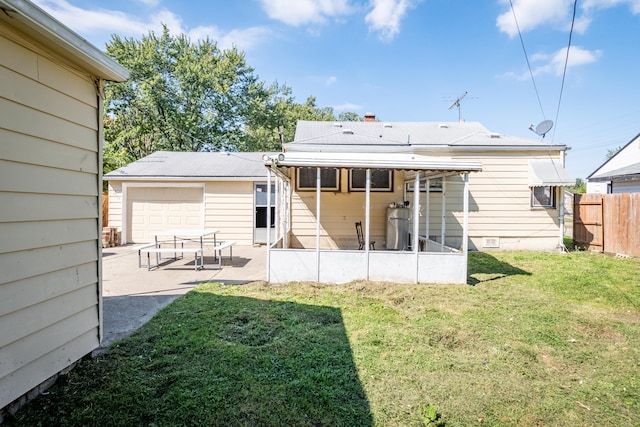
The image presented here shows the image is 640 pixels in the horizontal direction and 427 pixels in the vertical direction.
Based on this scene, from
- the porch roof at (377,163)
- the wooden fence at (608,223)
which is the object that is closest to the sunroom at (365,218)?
the porch roof at (377,163)

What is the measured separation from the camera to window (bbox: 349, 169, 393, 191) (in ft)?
28.3

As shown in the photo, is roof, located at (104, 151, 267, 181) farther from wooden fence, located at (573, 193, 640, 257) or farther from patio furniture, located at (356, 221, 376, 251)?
wooden fence, located at (573, 193, 640, 257)

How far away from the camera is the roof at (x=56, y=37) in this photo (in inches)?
76.0

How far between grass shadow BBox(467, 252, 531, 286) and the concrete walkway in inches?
175

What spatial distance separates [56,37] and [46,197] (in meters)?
1.15

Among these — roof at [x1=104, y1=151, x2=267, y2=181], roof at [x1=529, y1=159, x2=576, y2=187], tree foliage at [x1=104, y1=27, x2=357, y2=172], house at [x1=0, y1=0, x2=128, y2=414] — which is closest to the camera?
house at [x1=0, y1=0, x2=128, y2=414]

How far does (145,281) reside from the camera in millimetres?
5980

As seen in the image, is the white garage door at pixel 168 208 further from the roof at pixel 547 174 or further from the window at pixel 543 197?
the window at pixel 543 197

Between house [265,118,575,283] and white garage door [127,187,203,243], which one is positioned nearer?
house [265,118,575,283]

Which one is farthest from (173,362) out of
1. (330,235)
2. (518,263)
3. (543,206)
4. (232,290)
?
(543,206)

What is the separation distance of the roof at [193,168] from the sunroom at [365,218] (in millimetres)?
2681

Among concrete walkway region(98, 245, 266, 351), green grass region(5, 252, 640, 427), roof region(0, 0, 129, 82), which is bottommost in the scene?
green grass region(5, 252, 640, 427)

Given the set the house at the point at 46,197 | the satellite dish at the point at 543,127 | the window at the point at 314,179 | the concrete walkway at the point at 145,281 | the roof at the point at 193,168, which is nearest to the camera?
the house at the point at 46,197

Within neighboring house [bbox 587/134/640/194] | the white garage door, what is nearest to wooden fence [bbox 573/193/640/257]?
neighboring house [bbox 587/134/640/194]
